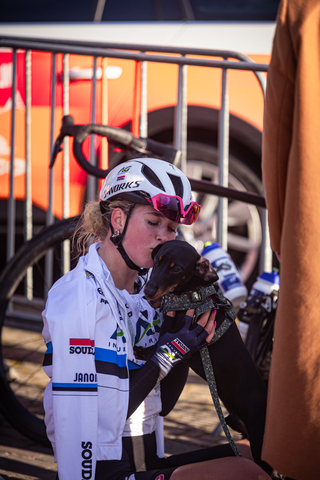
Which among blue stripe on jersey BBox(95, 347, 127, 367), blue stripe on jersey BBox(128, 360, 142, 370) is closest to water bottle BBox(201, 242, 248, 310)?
blue stripe on jersey BBox(128, 360, 142, 370)

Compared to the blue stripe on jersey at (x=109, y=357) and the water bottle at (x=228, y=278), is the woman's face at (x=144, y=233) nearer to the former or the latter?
the blue stripe on jersey at (x=109, y=357)

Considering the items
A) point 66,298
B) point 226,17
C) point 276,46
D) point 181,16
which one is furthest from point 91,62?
point 276,46

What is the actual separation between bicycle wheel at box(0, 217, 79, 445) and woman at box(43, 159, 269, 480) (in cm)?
97

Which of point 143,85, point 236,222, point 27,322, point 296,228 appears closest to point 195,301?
point 296,228

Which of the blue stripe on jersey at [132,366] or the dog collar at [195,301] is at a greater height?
the dog collar at [195,301]

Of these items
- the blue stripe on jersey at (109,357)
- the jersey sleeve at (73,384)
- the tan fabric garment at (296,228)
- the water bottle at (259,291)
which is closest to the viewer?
the tan fabric garment at (296,228)

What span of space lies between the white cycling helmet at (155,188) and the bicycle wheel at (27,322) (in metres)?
0.92

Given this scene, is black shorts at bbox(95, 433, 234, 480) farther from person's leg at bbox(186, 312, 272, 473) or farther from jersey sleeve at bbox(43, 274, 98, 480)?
person's leg at bbox(186, 312, 272, 473)

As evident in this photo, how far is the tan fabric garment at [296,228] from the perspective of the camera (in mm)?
1107

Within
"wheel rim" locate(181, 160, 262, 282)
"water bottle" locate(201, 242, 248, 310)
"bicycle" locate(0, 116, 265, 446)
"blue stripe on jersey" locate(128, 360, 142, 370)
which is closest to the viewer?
Answer: "blue stripe on jersey" locate(128, 360, 142, 370)

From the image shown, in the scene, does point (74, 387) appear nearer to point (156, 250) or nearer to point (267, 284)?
point (156, 250)

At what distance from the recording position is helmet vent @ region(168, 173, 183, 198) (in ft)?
6.45

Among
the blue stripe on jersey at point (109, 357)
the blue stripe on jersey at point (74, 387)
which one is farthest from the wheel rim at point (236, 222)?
the blue stripe on jersey at point (74, 387)

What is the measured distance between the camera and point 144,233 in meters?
1.94
